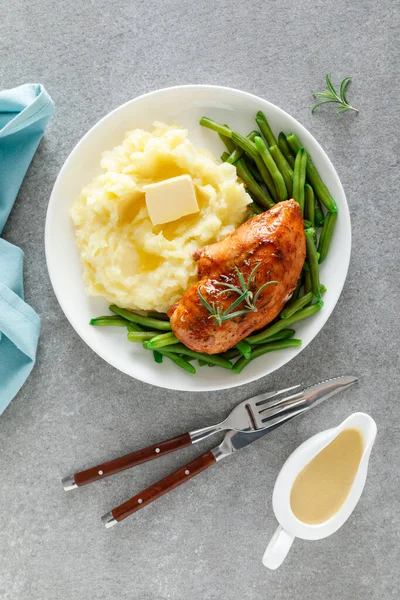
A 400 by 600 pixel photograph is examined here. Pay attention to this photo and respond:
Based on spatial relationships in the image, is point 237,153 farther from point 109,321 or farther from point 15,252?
point 15,252

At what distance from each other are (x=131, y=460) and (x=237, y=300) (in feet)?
4.32

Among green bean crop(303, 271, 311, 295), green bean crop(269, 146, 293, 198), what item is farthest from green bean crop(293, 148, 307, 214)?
green bean crop(303, 271, 311, 295)

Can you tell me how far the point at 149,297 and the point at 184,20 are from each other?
171 cm

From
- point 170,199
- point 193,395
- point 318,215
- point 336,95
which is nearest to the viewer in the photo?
point 170,199

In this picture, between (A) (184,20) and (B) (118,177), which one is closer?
(B) (118,177)

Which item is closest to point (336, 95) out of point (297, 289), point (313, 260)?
point (313, 260)

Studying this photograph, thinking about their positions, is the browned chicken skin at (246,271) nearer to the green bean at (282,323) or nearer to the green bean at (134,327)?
the green bean at (282,323)

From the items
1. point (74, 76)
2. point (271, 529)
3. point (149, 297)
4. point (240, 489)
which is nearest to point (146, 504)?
point (240, 489)

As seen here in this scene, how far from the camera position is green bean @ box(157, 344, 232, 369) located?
9.57 feet

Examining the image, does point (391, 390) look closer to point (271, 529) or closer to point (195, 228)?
point (271, 529)

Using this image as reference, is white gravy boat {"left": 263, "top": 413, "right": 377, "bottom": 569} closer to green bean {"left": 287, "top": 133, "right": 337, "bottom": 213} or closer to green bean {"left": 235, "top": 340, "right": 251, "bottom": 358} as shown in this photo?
green bean {"left": 235, "top": 340, "right": 251, "bottom": 358}

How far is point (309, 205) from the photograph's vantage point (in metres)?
2.91

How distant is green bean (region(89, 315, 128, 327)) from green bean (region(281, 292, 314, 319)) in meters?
0.88

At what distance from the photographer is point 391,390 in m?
3.26
